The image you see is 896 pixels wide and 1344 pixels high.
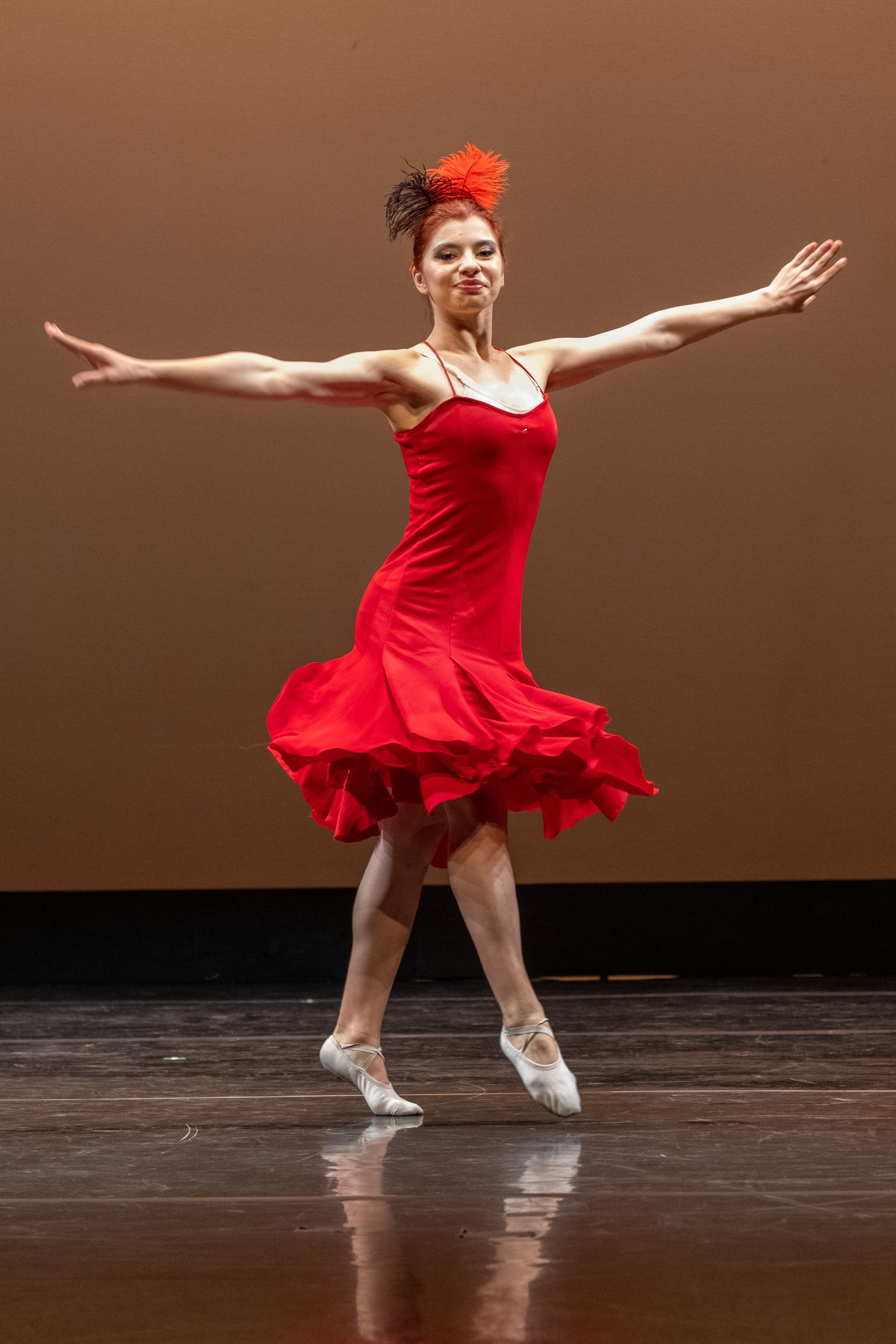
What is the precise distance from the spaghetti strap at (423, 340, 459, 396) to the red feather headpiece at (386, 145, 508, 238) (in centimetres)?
19

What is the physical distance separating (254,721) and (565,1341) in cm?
252

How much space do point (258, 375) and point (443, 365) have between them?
300 mm

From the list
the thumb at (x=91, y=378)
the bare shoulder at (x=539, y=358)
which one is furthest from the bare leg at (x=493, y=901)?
the thumb at (x=91, y=378)

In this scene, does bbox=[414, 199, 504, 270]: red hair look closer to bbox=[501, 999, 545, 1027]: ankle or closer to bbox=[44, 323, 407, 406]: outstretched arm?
bbox=[44, 323, 407, 406]: outstretched arm

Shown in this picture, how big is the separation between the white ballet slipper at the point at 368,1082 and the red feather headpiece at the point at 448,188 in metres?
1.24

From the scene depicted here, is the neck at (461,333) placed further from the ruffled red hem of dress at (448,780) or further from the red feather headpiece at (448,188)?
the ruffled red hem of dress at (448,780)

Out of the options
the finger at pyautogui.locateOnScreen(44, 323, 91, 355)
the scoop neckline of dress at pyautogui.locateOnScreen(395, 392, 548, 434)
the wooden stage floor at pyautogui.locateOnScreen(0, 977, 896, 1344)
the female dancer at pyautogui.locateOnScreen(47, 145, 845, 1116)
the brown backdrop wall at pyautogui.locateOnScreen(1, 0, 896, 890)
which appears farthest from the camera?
the brown backdrop wall at pyautogui.locateOnScreen(1, 0, 896, 890)

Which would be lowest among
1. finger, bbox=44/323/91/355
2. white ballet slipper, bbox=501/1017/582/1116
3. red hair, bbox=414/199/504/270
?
white ballet slipper, bbox=501/1017/582/1116

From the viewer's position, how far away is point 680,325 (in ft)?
7.57

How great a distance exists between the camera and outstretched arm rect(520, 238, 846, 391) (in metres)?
2.28

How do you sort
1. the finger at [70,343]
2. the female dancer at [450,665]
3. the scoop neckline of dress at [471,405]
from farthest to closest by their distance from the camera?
1. the scoop neckline of dress at [471,405]
2. the female dancer at [450,665]
3. the finger at [70,343]

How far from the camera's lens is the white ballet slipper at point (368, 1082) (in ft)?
6.77

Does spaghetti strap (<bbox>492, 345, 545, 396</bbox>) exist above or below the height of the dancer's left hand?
below

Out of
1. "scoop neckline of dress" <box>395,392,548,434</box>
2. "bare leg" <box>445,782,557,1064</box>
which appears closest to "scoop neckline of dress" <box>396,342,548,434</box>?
"scoop neckline of dress" <box>395,392,548,434</box>
